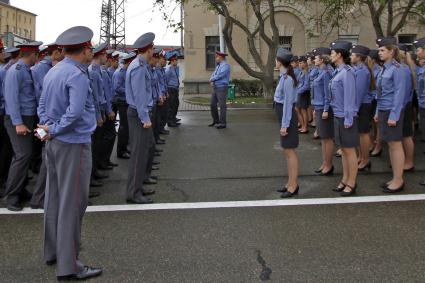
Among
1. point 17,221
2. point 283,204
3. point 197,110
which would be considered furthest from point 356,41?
point 17,221

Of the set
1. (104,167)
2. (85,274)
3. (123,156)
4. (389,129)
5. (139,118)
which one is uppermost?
(139,118)

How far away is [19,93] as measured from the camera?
6.11 metres

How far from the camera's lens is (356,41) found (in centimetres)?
2650

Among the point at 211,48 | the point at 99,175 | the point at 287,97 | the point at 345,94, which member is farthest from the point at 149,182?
the point at 211,48

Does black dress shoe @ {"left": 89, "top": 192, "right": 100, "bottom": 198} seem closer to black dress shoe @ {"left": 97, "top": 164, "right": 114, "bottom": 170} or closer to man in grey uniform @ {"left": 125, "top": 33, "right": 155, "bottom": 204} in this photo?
man in grey uniform @ {"left": 125, "top": 33, "right": 155, "bottom": 204}

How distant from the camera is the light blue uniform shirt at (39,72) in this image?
632 centimetres

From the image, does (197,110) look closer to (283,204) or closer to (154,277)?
(283,204)

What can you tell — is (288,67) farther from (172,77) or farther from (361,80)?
(172,77)

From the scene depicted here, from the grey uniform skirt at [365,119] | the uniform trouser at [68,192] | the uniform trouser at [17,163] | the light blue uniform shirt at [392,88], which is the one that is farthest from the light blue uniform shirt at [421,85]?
the uniform trouser at [17,163]

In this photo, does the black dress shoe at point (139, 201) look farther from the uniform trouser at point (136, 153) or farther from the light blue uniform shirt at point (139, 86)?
the light blue uniform shirt at point (139, 86)

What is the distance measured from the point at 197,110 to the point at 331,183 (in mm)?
11168

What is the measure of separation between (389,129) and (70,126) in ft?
14.2

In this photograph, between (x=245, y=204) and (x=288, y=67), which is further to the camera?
(x=288, y=67)

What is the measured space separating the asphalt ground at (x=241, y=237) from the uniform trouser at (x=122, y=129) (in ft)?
4.39
